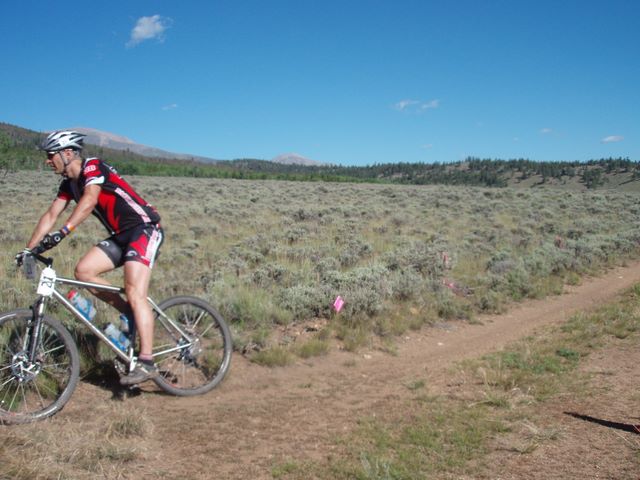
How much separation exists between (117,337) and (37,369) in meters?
0.65

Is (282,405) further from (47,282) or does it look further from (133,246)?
(47,282)

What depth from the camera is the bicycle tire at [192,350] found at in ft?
15.5

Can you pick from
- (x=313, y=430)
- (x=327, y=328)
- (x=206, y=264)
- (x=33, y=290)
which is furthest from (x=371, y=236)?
(x=313, y=430)

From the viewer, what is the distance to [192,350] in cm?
477

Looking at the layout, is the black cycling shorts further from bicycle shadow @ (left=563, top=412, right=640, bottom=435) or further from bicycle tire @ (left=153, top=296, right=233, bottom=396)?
bicycle shadow @ (left=563, top=412, right=640, bottom=435)

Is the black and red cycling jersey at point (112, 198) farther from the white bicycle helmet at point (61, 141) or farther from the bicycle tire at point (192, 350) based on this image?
the bicycle tire at point (192, 350)

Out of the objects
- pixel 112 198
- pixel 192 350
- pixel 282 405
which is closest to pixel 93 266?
pixel 112 198

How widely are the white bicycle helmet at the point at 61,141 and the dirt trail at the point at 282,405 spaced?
7.33 ft

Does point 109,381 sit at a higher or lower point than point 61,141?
lower

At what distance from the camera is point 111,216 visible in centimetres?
421

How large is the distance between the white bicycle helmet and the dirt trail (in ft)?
7.33

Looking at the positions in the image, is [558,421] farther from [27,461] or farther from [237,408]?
[27,461]

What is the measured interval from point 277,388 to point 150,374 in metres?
1.35

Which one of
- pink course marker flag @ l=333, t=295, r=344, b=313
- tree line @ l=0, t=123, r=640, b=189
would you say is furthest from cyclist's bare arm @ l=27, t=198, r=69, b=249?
tree line @ l=0, t=123, r=640, b=189
